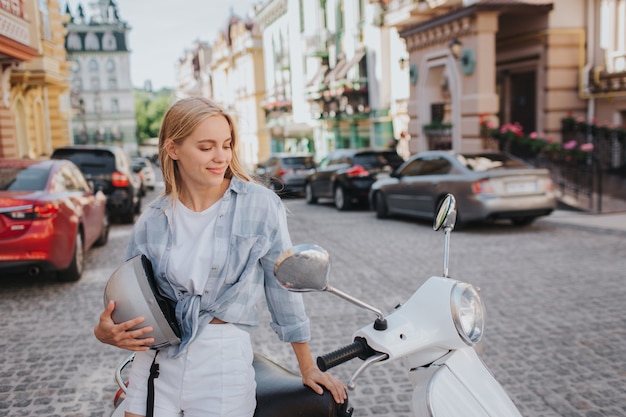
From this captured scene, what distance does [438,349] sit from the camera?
6.72 ft

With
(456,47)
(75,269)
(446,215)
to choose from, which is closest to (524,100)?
(456,47)

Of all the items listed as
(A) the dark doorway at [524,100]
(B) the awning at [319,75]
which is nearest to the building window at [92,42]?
(B) the awning at [319,75]

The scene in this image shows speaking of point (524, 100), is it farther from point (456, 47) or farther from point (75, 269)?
point (75, 269)

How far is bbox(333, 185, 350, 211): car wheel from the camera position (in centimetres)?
1588

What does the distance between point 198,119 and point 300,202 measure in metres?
17.6

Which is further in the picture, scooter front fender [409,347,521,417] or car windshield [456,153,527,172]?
car windshield [456,153,527,172]

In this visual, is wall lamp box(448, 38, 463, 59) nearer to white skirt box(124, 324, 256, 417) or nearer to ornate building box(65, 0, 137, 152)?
white skirt box(124, 324, 256, 417)

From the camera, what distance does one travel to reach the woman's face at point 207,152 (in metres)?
2.15

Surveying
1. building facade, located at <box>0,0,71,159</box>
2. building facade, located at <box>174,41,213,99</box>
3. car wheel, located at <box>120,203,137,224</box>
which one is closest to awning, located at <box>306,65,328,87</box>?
building facade, located at <box>0,0,71,159</box>

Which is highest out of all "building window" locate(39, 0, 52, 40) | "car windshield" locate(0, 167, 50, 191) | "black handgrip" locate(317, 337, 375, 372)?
"building window" locate(39, 0, 52, 40)

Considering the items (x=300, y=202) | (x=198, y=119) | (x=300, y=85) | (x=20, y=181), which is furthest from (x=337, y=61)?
(x=198, y=119)

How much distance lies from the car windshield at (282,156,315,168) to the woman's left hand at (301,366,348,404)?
1947 centimetres

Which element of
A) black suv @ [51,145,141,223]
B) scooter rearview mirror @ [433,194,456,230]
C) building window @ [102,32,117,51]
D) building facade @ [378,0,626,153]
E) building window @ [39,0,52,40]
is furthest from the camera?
building window @ [102,32,117,51]

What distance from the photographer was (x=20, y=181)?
7645 millimetres
